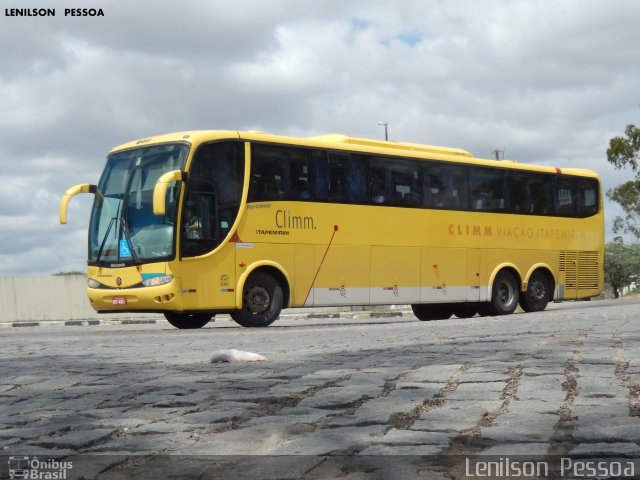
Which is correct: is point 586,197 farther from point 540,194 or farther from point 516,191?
point 516,191

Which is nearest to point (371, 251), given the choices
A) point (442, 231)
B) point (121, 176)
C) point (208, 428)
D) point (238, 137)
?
point (442, 231)

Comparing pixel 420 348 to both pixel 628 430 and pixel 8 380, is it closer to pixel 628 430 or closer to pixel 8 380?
pixel 8 380

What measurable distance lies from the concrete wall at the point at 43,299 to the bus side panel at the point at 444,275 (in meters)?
19.5

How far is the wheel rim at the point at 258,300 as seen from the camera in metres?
18.0

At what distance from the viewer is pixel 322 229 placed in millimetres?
19062

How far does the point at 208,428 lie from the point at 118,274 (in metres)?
12.9

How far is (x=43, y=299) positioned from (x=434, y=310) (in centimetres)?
1882

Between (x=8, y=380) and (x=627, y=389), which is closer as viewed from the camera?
(x=627, y=389)

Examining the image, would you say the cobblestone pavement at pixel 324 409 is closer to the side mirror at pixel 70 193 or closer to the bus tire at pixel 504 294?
the side mirror at pixel 70 193

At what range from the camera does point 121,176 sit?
18.1m

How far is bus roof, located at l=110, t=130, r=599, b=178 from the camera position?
57.4 feet

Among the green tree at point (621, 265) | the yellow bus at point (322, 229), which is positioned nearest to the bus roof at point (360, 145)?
A: the yellow bus at point (322, 229)

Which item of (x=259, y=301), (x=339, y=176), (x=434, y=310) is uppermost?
(x=339, y=176)

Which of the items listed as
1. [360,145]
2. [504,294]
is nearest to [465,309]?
[504,294]
